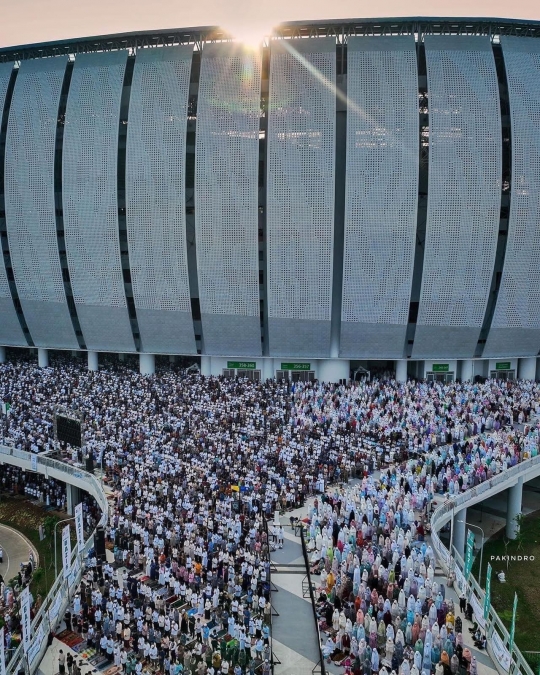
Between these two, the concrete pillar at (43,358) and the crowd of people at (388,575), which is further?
the concrete pillar at (43,358)

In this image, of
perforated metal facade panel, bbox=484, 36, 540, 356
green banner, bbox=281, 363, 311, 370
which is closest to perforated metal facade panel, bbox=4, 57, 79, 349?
green banner, bbox=281, 363, 311, 370

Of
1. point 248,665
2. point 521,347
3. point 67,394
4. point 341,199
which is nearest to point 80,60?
point 341,199

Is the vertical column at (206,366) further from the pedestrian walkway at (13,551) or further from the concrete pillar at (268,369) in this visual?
the pedestrian walkway at (13,551)

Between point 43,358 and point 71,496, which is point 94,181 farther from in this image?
point 71,496

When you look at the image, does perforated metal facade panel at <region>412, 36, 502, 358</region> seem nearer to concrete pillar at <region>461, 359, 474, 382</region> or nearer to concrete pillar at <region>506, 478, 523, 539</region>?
concrete pillar at <region>461, 359, 474, 382</region>

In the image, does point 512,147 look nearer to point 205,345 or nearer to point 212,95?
point 212,95

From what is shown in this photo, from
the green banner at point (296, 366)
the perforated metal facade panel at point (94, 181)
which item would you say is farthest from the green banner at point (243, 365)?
the perforated metal facade panel at point (94, 181)
